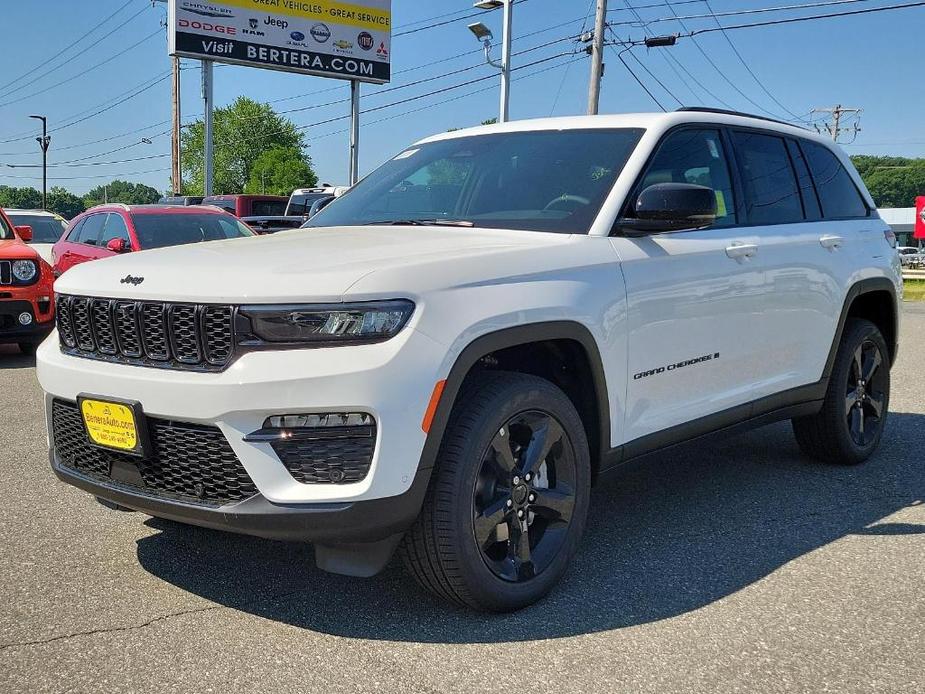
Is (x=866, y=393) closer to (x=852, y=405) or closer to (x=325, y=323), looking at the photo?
(x=852, y=405)

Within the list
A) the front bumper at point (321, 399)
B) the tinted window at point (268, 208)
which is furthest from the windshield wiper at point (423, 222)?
the tinted window at point (268, 208)

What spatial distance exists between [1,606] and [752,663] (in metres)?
2.53

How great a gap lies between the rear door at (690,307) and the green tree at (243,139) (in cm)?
10495

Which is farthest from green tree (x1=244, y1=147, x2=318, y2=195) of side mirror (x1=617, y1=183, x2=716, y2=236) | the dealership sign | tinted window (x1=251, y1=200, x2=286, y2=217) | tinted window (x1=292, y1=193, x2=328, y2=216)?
side mirror (x1=617, y1=183, x2=716, y2=236)

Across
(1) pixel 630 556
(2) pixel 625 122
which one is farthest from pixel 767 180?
(1) pixel 630 556

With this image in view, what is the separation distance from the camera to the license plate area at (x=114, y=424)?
3082mm

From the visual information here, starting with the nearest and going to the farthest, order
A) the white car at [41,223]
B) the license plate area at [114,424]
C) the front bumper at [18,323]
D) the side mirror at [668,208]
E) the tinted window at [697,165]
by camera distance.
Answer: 1. the license plate area at [114,424]
2. the side mirror at [668,208]
3. the tinted window at [697,165]
4. the front bumper at [18,323]
5. the white car at [41,223]

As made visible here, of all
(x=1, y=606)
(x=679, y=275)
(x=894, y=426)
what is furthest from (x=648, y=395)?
(x=894, y=426)

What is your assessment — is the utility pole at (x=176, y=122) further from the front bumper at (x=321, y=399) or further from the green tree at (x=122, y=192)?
the green tree at (x=122, y=192)

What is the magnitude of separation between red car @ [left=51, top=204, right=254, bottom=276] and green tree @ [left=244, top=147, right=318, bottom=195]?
85.0 m

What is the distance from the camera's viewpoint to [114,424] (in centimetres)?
317

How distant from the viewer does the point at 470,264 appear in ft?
10.6

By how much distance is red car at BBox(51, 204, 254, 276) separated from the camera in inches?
446

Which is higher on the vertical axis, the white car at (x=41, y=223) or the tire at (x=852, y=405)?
the white car at (x=41, y=223)
